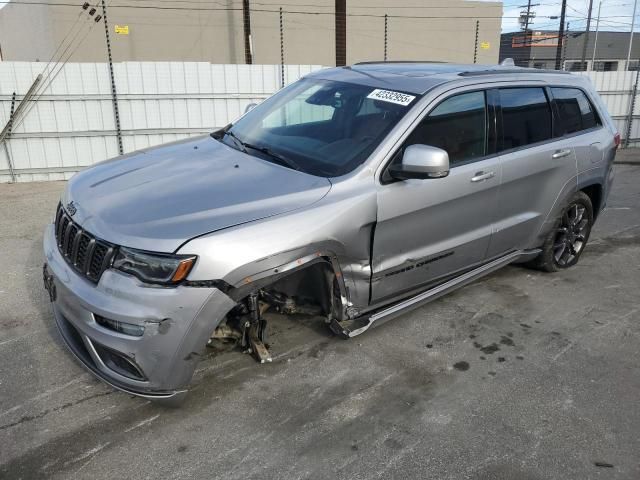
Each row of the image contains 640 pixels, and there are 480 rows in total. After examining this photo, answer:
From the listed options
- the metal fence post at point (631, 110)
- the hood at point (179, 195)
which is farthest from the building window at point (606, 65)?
the hood at point (179, 195)

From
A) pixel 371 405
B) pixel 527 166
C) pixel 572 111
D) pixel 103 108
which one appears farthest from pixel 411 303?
pixel 103 108

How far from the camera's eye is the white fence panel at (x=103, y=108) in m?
8.77

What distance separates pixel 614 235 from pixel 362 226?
4.54 metres

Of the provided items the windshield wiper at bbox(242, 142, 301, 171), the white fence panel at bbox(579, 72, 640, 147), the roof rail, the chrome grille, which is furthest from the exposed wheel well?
the white fence panel at bbox(579, 72, 640, 147)

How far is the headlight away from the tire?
3.42 m

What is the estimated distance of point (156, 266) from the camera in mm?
2482

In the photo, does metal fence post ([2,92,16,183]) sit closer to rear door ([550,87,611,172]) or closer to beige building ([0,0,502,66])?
beige building ([0,0,502,66])

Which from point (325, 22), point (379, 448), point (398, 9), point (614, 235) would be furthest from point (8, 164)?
point (398, 9)

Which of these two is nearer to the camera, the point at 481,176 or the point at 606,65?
the point at 481,176

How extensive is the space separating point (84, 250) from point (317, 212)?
1226mm

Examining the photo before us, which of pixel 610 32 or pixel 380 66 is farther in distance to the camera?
pixel 610 32

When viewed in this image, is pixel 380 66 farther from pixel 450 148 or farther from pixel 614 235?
pixel 614 235

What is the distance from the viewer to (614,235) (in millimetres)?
6246

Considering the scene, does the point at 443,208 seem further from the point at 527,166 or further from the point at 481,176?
the point at 527,166
